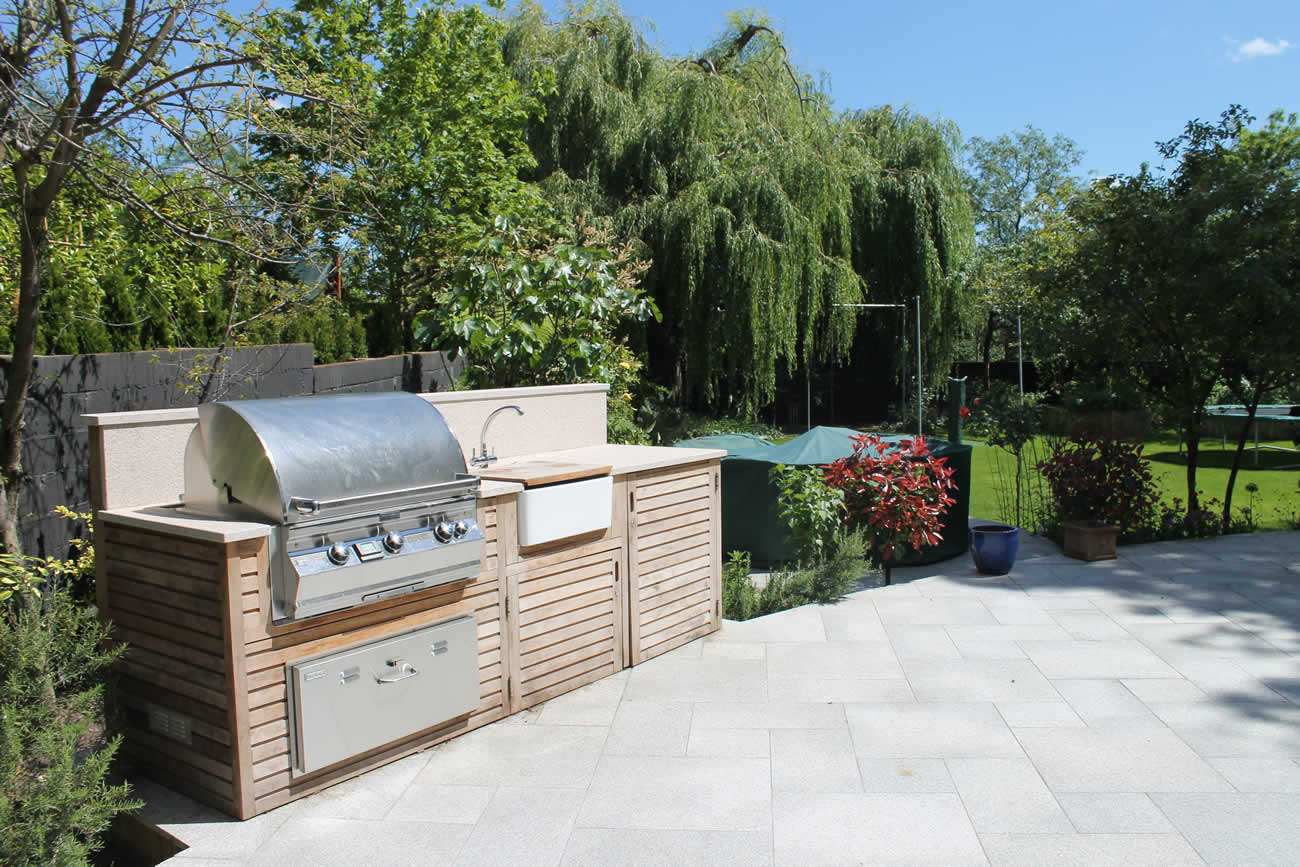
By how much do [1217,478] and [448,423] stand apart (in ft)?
37.9

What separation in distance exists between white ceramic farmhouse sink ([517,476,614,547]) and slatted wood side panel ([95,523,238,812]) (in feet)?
4.52

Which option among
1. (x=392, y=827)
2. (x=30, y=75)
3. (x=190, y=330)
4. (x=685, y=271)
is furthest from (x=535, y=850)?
(x=685, y=271)

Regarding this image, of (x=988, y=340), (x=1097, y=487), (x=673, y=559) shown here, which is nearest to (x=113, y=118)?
(x=673, y=559)

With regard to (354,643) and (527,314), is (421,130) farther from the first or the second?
(354,643)

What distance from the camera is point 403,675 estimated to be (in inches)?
145

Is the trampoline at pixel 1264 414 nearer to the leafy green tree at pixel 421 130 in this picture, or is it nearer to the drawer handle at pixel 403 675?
the leafy green tree at pixel 421 130

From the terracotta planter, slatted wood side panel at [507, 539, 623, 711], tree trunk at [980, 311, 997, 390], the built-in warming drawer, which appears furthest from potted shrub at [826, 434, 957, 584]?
tree trunk at [980, 311, 997, 390]

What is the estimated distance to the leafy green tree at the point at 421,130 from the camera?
368 inches

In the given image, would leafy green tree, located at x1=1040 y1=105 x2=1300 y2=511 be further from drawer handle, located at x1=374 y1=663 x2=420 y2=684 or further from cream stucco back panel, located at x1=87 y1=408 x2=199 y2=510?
cream stucco back panel, located at x1=87 y1=408 x2=199 y2=510

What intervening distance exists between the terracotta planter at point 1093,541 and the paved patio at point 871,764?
66.5 inches

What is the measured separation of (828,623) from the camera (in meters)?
5.80

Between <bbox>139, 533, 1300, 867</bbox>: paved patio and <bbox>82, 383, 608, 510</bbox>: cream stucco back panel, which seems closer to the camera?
<bbox>139, 533, 1300, 867</bbox>: paved patio

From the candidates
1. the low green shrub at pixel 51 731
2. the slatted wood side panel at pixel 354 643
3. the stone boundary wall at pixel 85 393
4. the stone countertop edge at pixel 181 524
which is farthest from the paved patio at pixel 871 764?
the stone boundary wall at pixel 85 393

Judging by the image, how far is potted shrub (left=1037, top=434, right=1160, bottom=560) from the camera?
7.75 m
